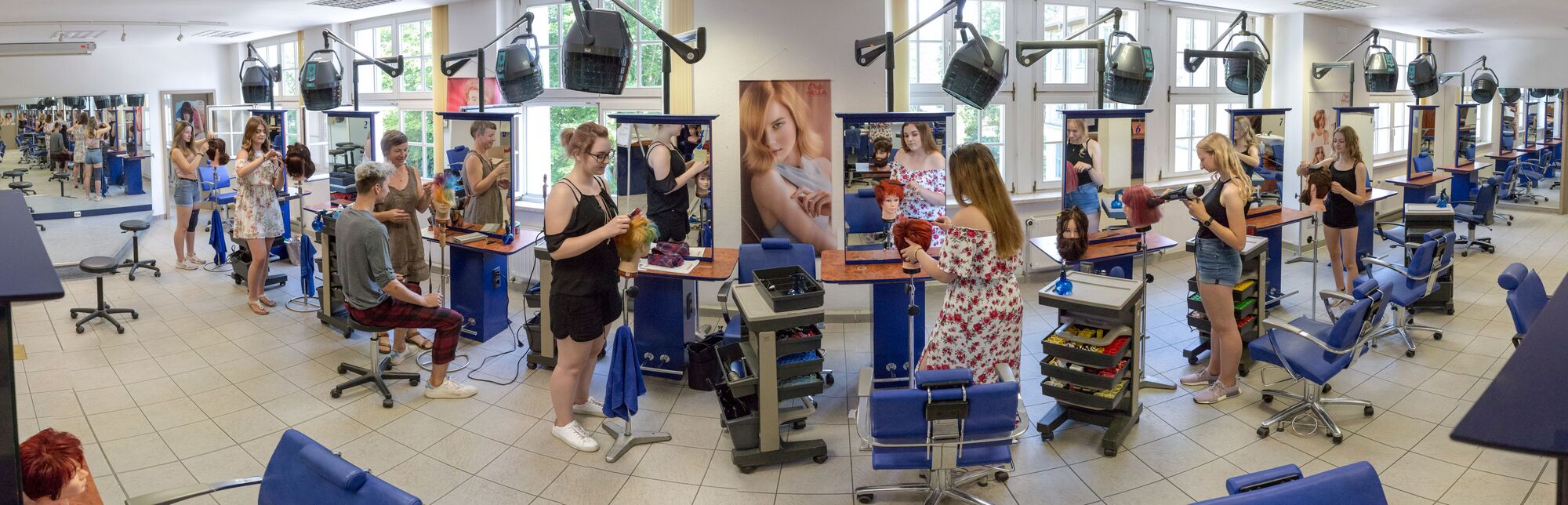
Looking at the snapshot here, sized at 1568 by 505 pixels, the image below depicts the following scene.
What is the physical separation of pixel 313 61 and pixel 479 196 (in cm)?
253

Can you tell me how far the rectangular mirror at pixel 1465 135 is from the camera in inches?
467

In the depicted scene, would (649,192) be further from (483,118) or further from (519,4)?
(519,4)

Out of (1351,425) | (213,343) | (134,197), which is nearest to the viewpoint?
(1351,425)

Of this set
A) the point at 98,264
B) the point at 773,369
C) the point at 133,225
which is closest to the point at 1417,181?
the point at 773,369

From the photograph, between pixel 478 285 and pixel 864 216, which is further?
pixel 478 285

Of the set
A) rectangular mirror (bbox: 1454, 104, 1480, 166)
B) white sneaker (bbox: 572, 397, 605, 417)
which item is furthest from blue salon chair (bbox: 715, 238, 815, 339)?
rectangular mirror (bbox: 1454, 104, 1480, 166)

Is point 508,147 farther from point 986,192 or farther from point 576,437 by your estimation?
point 986,192

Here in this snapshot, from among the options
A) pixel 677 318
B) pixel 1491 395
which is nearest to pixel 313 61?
pixel 677 318

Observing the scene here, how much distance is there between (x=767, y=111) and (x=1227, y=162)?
11.0ft

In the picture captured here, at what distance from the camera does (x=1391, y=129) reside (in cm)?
1396

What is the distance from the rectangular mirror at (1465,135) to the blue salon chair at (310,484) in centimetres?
1323

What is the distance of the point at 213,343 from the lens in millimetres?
6914

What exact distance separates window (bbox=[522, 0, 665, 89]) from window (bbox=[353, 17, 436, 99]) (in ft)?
4.06

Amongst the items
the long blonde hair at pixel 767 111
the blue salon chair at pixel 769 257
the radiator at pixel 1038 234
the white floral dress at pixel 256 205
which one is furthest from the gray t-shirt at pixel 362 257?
the radiator at pixel 1038 234
